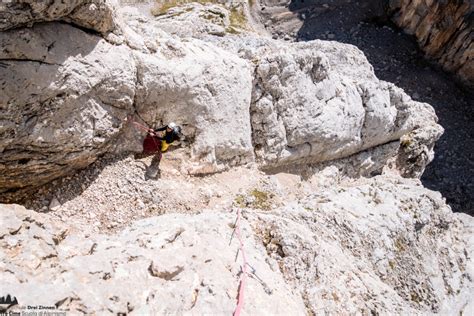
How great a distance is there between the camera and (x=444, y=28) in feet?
185

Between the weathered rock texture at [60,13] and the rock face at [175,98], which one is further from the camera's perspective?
the rock face at [175,98]

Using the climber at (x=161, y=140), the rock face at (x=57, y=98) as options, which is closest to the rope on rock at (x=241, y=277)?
the climber at (x=161, y=140)

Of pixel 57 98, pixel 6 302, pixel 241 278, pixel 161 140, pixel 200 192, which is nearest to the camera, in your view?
pixel 6 302

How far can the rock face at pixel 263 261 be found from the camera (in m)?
10.3

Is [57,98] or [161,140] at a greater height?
[57,98]

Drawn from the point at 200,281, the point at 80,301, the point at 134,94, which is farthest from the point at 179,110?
the point at 80,301

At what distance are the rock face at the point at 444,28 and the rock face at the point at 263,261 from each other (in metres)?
41.5

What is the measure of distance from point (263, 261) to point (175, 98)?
9.88 metres

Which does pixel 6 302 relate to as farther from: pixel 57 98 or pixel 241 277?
pixel 57 98

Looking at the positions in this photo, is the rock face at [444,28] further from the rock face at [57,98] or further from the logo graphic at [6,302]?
the logo graphic at [6,302]

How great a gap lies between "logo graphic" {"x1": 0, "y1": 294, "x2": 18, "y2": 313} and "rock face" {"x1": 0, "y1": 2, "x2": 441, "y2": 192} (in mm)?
8211

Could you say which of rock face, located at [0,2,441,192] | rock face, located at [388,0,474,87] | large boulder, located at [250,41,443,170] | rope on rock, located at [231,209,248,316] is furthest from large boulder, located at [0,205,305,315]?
rock face, located at [388,0,474,87]

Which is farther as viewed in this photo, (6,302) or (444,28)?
(444,28)

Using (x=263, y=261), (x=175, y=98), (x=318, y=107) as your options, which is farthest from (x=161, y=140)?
(x=318, y=107)
